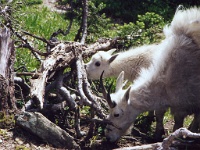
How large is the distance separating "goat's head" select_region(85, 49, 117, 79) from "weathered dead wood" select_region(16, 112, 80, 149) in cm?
303

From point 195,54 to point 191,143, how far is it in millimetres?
1661

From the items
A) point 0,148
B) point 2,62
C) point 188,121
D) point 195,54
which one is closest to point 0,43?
point 2,62

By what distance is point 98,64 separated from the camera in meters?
10.1

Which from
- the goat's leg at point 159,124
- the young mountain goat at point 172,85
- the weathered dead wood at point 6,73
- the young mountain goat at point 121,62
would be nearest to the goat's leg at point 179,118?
the young mountain goat at point 172,85

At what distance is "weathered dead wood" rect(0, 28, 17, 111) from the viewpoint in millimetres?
7387

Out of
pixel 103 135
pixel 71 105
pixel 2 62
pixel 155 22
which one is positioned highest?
pixel 155 22

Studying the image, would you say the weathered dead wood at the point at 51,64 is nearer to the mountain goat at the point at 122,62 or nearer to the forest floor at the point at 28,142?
the forest floor at the point at 28,142

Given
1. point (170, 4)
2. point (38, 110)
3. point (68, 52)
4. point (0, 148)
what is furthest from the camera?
point (170, 4)

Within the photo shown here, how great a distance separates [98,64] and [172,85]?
264 centimetres

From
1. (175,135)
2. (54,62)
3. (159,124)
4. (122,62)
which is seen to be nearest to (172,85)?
(159,124)

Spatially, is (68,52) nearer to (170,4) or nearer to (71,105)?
(71,105)

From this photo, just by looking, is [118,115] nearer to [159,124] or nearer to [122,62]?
[159,124]

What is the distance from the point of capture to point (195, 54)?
7926 mm

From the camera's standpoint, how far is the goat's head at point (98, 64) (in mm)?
10039
